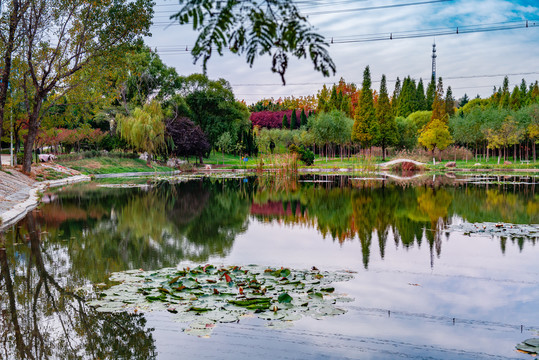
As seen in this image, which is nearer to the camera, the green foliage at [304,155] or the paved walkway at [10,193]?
the paved walkway at [10,193]

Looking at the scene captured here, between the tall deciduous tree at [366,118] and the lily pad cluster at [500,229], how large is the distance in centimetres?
4272

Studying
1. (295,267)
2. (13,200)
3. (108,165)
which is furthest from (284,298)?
(108,165)

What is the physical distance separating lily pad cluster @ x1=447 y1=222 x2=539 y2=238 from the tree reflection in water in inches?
346

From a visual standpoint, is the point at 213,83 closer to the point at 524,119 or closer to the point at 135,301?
the point at 524,119

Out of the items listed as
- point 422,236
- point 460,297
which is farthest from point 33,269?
point 422,236

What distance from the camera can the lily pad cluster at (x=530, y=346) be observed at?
4586 millimetres

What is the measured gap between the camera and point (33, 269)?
7.60 m

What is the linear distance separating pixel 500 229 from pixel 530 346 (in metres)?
7.64

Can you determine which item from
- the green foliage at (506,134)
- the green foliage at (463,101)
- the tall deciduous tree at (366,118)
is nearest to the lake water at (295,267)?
the green foliage at (506,134)

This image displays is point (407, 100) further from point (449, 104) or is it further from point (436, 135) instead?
point (436, 135)

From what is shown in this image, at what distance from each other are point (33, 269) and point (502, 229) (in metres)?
10.2

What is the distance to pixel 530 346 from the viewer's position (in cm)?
471

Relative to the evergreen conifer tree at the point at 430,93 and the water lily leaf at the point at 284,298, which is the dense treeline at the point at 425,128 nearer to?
the evergreen conifer tree at the point at 430,93

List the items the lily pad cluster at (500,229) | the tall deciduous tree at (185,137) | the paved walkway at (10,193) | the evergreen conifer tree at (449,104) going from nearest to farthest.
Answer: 1. the lily pad cluster at (500,229)
2. the paved walkway at (10,193)
3. the tall deciduous tree at (185,137)
4. the evergreen conifer tree at (449,104)
